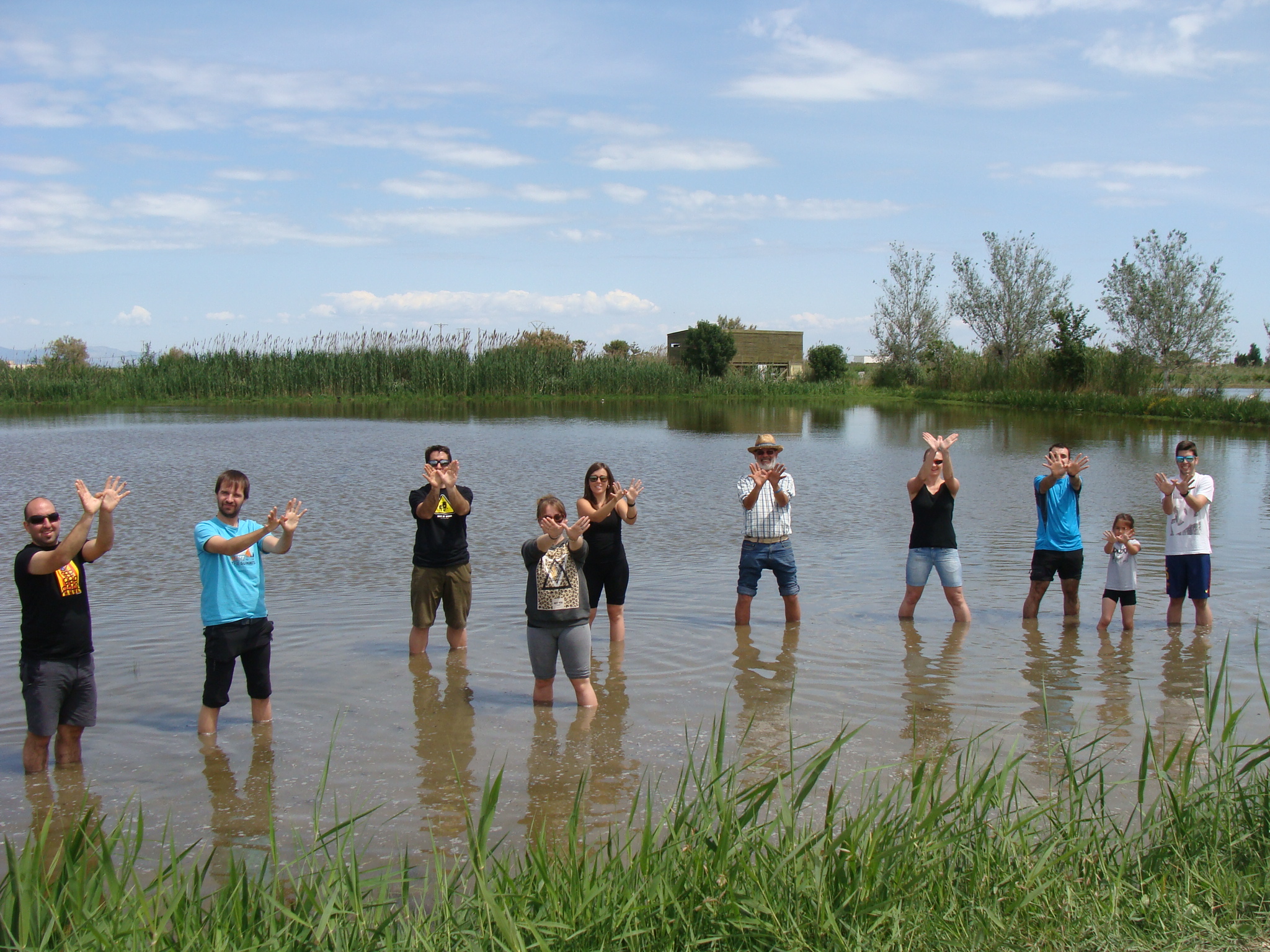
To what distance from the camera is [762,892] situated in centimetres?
346

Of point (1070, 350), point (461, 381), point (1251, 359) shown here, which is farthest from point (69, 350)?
point (1251, 359)

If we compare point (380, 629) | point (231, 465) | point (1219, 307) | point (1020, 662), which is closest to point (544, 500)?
point (380, 629)

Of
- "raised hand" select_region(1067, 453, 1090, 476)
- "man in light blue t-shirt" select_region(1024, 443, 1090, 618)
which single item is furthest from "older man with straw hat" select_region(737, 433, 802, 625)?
"raised hand" select_region(1067, 453, 1090, 476)

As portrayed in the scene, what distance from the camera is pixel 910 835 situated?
12.2 feet

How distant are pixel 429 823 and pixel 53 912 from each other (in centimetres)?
203

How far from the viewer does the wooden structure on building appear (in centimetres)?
8206

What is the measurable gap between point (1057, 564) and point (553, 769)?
17.4 feet

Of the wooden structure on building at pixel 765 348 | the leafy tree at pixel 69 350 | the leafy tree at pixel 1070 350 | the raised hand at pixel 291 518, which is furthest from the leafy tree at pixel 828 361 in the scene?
the raised hand at pixel 291 518

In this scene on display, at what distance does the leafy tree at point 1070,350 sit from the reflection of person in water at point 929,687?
42.9m

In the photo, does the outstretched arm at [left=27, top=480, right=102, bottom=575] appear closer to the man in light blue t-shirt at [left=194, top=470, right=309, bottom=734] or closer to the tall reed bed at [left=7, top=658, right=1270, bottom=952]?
the man in light blue t-shirt at [left=194, top=470, right=309, bottom=734]

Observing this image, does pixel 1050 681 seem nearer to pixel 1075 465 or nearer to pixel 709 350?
pixel 1075 465

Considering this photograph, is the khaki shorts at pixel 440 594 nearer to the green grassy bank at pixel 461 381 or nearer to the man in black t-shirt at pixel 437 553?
the man in black t-shirt at pixel 437 553

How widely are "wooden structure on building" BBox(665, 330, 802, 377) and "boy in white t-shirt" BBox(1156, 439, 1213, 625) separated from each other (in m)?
72.3

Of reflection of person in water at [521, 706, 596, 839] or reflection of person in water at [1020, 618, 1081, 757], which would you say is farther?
reflection of person in water at [1020, 618, 1081, 757]
